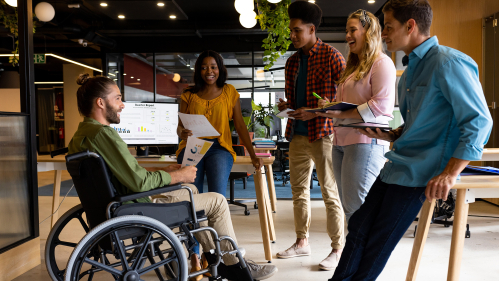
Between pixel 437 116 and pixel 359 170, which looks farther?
pixel 359 170

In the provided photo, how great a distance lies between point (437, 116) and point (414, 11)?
0.39m

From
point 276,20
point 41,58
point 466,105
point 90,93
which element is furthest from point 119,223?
point 41,58

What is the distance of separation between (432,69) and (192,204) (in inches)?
45.5

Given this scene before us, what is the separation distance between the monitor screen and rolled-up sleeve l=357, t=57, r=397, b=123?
2.19m

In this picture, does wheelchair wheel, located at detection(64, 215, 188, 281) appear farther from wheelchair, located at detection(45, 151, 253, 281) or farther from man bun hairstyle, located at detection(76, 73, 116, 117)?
man bun hairstyle, located at detection(76, 73, 116, 117)

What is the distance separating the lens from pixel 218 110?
2494 mm

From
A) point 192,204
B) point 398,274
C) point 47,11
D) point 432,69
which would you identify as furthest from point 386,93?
point 47,11

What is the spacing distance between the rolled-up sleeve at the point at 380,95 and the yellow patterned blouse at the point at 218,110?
3.15ft

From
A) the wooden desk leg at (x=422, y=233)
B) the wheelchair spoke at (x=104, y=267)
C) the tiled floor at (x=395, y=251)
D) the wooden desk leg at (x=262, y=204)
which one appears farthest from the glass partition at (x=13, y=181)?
the wooden desk leg at (x=422, y=233)

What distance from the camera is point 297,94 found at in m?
2.68

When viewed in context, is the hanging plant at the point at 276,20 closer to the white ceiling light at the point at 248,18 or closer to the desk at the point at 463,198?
the white ceiling light at the point at 248,18

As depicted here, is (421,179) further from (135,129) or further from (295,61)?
(135,129)

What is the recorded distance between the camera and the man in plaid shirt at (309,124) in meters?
2.45

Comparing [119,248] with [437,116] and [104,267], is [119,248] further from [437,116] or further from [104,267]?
[437,116]
